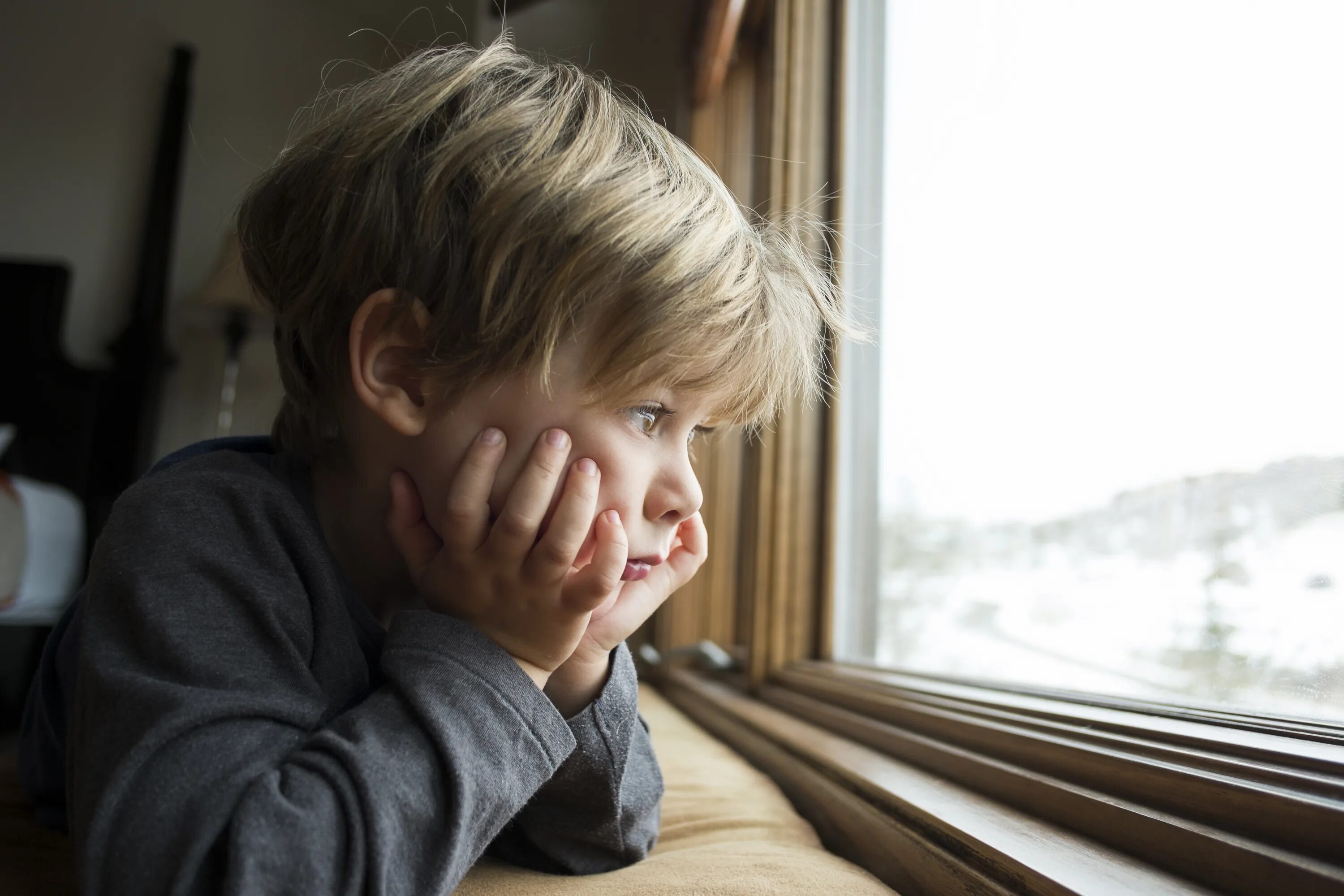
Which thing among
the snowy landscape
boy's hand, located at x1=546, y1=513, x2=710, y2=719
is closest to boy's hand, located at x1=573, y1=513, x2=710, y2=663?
boy's hand, located at x1=546, y1=513, x2=710, y2=719

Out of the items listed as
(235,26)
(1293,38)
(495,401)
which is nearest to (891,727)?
(495,401)

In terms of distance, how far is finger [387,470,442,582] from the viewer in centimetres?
61

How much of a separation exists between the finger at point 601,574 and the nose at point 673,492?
7 centimetres

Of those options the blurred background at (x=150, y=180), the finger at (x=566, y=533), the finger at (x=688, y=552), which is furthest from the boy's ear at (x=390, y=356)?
the blurred background at (x=150, y=180)

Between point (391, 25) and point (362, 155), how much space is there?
3.35 m

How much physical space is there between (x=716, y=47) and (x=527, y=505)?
182cm

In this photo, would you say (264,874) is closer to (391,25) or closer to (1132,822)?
(1132,822)

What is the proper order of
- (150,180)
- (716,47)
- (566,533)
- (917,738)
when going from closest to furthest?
(566,533) → (917,738) → (716,47) → (150,180)

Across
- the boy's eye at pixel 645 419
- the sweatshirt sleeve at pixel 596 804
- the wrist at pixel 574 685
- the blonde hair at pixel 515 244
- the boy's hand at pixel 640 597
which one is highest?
the blonde hair at pixel 515 244

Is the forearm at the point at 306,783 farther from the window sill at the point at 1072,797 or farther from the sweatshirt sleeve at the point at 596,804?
the window sill at the point at 1072,797

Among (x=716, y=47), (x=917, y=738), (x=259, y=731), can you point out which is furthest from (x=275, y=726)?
(x=716, y=47)

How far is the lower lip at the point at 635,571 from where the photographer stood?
0.67 meters

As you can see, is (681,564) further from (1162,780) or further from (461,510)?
(1162,780)

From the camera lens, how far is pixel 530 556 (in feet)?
1.85
